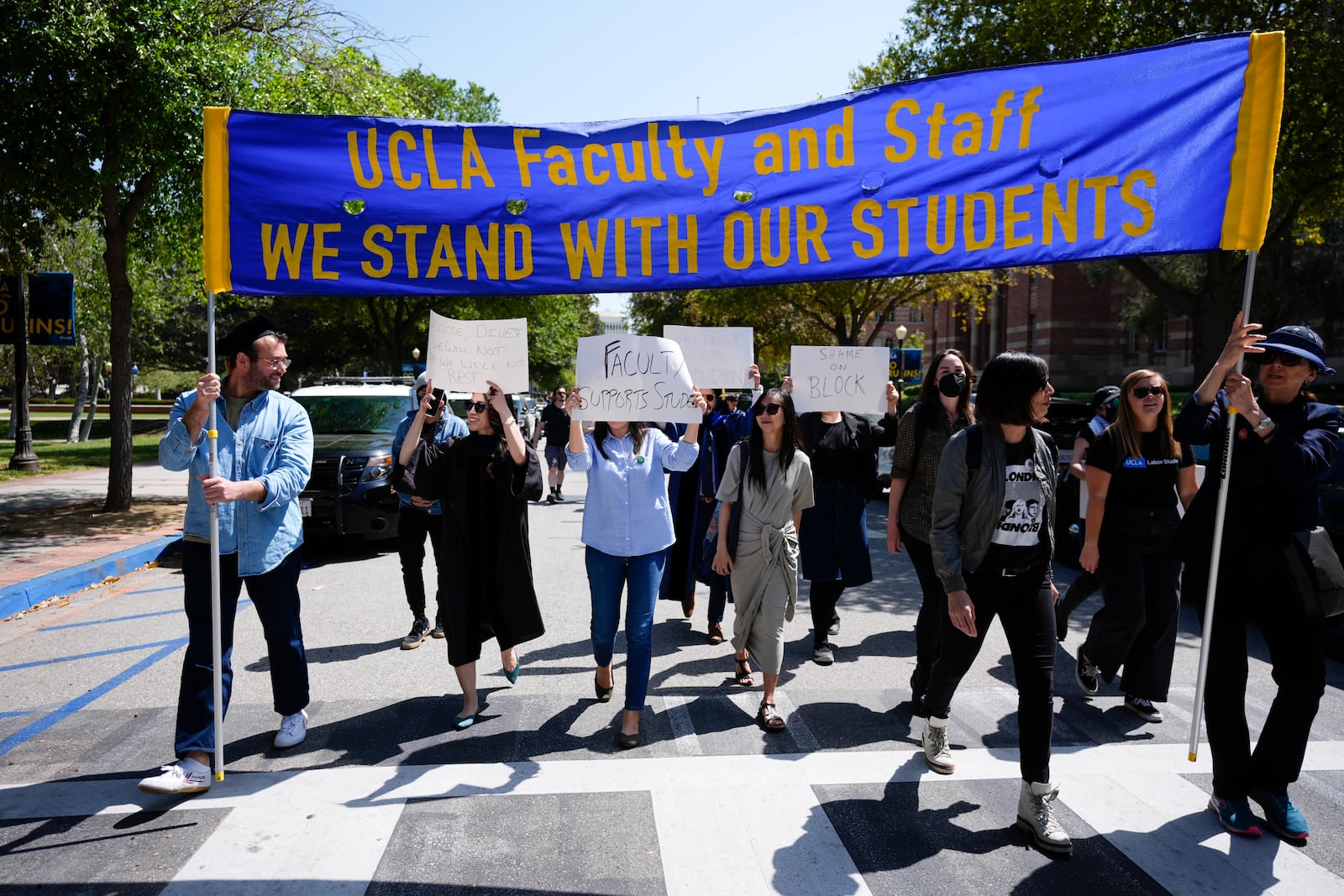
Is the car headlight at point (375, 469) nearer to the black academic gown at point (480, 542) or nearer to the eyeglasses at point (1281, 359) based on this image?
the black academic gown at point (480, 542)

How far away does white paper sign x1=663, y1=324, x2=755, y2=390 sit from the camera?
18.3ft

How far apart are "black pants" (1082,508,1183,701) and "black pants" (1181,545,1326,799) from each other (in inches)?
45.0

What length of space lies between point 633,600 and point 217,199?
2.77m

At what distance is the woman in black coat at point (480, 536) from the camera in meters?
4.76

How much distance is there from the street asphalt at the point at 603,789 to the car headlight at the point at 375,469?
3786 millimetres

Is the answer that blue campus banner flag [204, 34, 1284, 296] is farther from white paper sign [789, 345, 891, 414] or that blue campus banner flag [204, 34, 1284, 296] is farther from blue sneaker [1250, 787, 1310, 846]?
blue sneaker [1250, 787, 1310, 846]

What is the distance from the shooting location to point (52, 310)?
13.3 meters

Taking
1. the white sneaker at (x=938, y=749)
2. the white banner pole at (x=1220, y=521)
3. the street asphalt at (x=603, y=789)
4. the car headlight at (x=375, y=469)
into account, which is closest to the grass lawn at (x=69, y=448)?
the car headlight at (x=375, y=469)

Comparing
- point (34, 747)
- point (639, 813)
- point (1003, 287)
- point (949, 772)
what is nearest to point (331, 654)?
point (34, 747)

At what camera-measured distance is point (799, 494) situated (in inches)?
199

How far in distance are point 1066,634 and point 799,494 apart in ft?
10.2

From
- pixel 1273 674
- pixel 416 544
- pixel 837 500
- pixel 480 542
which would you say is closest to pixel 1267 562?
pixel 1273 674

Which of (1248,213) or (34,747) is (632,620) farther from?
(1248,213)

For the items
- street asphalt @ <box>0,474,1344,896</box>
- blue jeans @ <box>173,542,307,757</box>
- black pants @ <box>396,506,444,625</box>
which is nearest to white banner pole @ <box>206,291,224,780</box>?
blue jeans @ <box>173,542,307,757</box>
